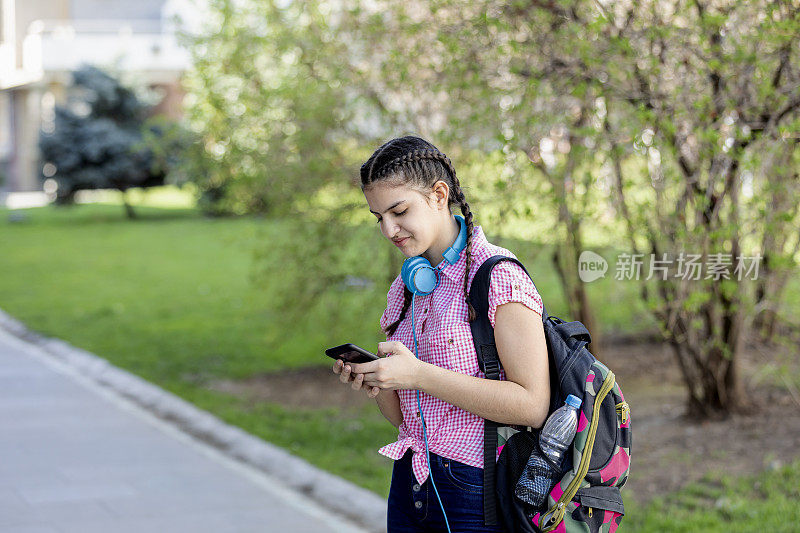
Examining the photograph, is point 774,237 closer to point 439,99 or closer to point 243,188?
point 439,99

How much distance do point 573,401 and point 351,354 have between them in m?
0.51

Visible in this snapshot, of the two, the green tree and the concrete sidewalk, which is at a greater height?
the green tree

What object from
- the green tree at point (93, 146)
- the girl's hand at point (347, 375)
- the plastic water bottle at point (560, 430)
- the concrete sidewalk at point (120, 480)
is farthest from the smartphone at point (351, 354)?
the green tree at point (93, 146)

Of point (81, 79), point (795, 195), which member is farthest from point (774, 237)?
point (81, 79)

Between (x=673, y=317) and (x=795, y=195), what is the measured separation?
1008 mm

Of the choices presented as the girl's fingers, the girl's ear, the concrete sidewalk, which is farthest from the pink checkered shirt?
the concrete sidewalk

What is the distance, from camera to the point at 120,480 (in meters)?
5.82

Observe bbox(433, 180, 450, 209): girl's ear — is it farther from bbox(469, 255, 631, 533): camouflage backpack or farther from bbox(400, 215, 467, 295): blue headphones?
bbox(469, 255, 631, 533): camouflage backpack

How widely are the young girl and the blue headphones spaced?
1 cm

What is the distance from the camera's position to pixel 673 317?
575 cm

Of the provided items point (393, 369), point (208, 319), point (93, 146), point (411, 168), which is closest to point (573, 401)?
Answer: point (393, 369)

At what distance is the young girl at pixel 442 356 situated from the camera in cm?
211

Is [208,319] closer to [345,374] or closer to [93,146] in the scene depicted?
[345,374]

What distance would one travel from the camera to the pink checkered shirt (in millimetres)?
2150
